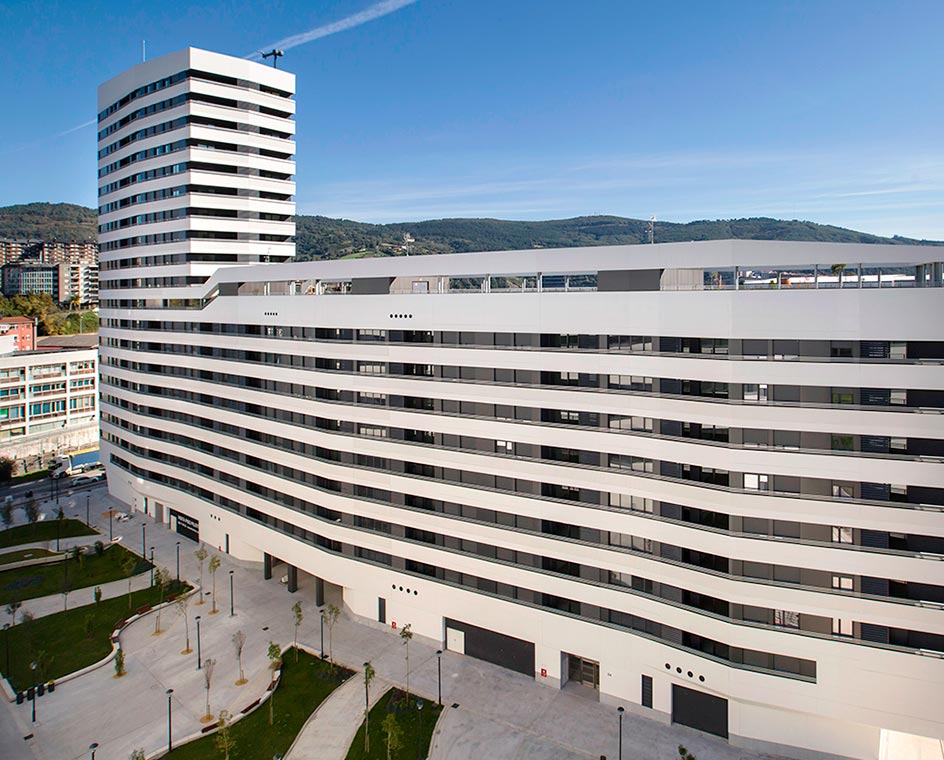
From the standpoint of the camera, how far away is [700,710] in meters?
36.5

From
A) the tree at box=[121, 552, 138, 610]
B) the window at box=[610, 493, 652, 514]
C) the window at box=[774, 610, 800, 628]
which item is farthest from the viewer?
the tree at box=[121, 552, 138, 610]

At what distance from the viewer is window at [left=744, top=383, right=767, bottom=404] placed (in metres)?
34.0

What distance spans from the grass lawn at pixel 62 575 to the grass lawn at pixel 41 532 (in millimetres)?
8910

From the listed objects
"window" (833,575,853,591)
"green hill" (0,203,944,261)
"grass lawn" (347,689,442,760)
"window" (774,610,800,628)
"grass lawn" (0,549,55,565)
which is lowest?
"grass lawn" (347,689,442,760)

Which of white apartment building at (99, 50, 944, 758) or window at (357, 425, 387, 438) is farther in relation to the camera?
window at (357, 425, 387, 438)

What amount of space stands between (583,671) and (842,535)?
63.6ft

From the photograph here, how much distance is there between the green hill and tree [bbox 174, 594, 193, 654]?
1822 inches

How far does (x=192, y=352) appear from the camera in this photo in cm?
6712

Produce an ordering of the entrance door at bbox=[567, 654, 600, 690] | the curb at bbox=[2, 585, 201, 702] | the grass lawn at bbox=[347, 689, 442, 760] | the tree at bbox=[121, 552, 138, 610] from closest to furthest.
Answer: the grass lawn at bbox=[347, 689, 442, 760]
the entrance door at bbox=[567, 654, 600, 690]
the curb at bbox=[2, 585, 201, 702]
the tree at bbox=[121, 552, 138, 610]

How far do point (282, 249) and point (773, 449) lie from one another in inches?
2469

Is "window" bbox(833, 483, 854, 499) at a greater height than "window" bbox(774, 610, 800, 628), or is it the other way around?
"window" bbox(833, 483, 854, 499)

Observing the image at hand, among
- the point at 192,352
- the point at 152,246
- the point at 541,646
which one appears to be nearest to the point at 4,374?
the point at 152,246

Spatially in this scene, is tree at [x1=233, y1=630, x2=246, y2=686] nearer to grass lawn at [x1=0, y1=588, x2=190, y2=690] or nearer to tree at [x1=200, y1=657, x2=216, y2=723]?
tree at [x1=200, y1=657, x2=216, y2=723]

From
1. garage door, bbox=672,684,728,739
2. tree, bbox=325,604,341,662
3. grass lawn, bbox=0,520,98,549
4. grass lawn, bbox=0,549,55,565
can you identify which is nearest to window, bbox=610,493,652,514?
garage door, bbox=672,684,728,739
